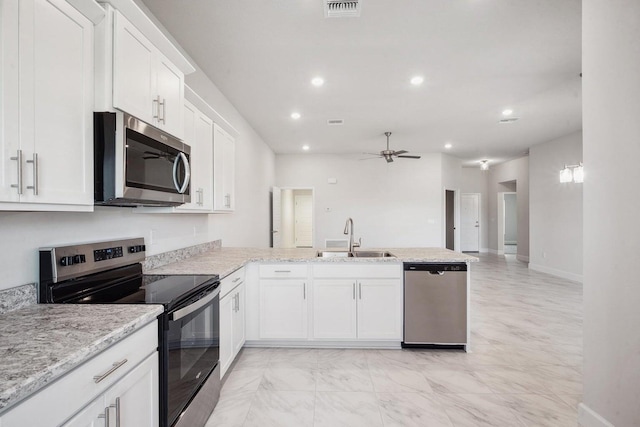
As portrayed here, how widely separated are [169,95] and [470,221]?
33.5 feet

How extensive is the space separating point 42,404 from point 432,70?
12.5 ft

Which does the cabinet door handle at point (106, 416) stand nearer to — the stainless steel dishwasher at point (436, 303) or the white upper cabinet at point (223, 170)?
the white upper cabinet at point (223, 170)

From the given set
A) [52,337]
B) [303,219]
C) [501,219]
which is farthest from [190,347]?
[501,219]

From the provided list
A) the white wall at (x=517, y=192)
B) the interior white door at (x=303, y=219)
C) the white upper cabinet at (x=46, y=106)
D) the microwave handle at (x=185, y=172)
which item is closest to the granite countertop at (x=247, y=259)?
the microwave handle at (x=185, y=172)

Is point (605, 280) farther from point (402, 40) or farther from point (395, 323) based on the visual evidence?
point (402, 40)

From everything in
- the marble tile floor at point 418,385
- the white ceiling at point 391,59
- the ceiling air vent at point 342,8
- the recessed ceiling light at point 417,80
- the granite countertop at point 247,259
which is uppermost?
the white ceiling at point 391,59

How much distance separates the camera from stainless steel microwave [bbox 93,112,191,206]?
142cm

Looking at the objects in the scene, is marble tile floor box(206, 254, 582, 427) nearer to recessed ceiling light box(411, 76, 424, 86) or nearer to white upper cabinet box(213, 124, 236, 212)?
white upper cabinet box(213, 124, 236, 212)

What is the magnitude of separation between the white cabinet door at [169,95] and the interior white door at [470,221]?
981cm

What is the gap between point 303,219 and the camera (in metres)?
10.3

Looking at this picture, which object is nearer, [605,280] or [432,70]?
[605,280]

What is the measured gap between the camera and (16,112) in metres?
1.03

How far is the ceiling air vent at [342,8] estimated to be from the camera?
7.29ft

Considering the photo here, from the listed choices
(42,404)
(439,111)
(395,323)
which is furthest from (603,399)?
(439,111)
